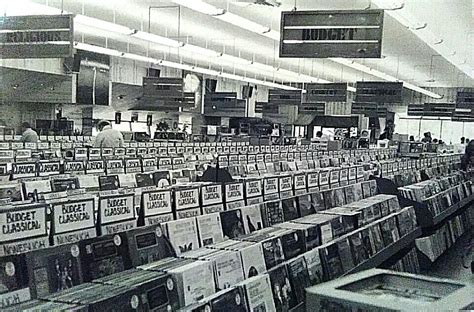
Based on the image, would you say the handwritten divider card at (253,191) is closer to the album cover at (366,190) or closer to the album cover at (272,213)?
the album cover at (272,213)

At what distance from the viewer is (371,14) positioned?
6988 millimetres

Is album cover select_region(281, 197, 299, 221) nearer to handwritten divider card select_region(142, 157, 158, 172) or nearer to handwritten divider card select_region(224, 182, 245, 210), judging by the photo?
handwritten divider card select_region(224, 182, 245, 210)

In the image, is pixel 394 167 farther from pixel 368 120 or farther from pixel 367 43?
pixel 368 120

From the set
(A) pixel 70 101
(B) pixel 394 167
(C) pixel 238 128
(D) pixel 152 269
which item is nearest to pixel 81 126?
(A) pixel 70 101

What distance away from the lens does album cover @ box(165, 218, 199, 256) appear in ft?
11.2

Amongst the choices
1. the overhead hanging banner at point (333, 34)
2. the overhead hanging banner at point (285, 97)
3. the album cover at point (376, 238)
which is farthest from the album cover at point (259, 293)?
the overhead hanging banner at point (285, 97)

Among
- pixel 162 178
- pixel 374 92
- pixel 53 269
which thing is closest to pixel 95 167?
pixel 162 178

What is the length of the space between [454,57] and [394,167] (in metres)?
7.26

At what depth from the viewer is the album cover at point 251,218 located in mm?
4215

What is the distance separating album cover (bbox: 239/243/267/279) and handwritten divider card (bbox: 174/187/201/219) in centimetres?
127

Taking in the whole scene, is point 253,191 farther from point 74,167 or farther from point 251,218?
point 74,167

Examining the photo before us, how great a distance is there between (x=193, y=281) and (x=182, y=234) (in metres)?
0.83

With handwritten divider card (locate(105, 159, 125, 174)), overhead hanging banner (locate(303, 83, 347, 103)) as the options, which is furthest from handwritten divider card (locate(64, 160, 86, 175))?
overhead hanging banner (locate(303, 83, 347, 103))

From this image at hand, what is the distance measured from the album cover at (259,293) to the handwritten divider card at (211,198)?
1907 millimetres
